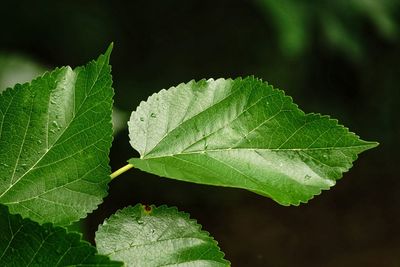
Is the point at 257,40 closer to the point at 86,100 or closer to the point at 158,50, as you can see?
the point at 158,50

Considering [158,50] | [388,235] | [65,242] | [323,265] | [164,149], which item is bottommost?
[65,242]

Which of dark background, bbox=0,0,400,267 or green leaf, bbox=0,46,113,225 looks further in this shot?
dark background, bbox=0,0,400,267

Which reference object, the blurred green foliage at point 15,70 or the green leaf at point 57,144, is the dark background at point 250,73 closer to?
the blurred green foliage at point 15,70

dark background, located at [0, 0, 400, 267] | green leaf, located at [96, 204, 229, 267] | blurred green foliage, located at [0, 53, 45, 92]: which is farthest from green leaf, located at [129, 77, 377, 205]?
dark background, located at [0, 0, 400, 267]

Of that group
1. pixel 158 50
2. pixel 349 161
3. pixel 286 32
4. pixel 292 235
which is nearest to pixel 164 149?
pixel 349 161

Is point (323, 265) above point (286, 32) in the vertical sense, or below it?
below

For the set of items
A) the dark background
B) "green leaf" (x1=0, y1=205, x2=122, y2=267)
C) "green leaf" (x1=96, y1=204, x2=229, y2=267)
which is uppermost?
the dark background

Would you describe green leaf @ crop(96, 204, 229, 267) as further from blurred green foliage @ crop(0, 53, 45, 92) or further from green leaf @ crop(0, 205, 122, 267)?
blurred green foliage @ crop(0, 53, 45, 92)

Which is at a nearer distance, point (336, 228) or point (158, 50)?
point (158, 50)
